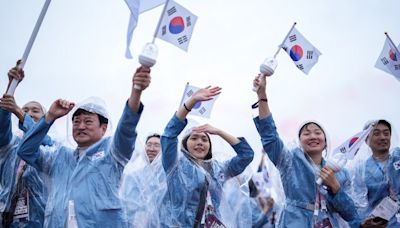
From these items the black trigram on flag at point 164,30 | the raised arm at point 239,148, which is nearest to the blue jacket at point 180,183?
the raised arm at point 239,148

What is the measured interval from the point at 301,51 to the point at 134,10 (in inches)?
100

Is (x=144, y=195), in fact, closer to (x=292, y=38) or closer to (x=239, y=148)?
(x=239, y=148)

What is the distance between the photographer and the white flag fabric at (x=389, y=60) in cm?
647

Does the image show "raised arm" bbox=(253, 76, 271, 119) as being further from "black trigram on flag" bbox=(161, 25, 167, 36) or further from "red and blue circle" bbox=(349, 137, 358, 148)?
"red and blue circle" bbox=(349, 137, 358, 148)

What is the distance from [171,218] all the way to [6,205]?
5.86 feet

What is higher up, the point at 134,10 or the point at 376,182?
the point at 134,10

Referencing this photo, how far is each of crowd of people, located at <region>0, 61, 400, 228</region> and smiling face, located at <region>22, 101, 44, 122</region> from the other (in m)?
0.01

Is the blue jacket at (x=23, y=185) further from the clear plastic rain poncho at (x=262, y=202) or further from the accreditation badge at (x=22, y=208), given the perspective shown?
the clear plastic rain poncho at (x=262, y=202)

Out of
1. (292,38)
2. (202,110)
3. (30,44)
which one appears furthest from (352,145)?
(30,44)

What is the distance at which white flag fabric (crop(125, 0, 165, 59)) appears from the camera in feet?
13.1

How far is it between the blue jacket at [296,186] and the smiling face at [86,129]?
5.34 feet

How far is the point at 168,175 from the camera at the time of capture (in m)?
5.13

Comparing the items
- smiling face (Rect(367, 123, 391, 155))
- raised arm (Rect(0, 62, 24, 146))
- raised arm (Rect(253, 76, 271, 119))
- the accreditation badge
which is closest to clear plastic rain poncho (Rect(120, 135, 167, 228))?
the accreditation badge

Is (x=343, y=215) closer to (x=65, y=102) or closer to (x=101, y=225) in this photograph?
(x=101, y=225)
